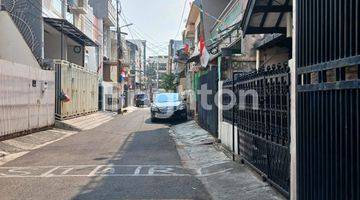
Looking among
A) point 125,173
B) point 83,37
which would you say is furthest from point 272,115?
point 83,37

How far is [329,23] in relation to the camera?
14.8 ft

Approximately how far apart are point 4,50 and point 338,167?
758 inches

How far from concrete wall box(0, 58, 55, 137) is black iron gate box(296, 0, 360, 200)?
11.8 metres

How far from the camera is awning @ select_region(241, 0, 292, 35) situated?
8.46 meters

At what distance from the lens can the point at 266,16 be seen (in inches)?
358

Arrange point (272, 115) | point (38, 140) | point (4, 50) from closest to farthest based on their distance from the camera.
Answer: point (272, 115) → point (38, 140) → point (4, 50)

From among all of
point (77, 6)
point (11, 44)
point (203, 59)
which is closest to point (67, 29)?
point (11, 44)

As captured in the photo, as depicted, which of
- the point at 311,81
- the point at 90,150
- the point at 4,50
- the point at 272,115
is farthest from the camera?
the point at 4,50

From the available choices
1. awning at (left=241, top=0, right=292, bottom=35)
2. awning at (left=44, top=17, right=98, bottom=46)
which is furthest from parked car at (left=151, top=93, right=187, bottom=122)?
awning at (left=241, top=0, right=292, bottom=35)

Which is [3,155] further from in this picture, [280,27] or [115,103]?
[115,103]

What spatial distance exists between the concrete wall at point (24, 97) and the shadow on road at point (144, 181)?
4187mm

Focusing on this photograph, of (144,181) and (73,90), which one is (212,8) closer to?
(73,90)

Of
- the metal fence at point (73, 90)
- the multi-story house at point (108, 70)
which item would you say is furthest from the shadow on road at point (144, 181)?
the multi-story house at point (108, 70)

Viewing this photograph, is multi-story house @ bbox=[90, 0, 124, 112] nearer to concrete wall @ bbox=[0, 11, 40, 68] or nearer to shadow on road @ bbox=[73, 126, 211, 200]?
concrete wall @ bbox=[0, 11, 40, 68]
